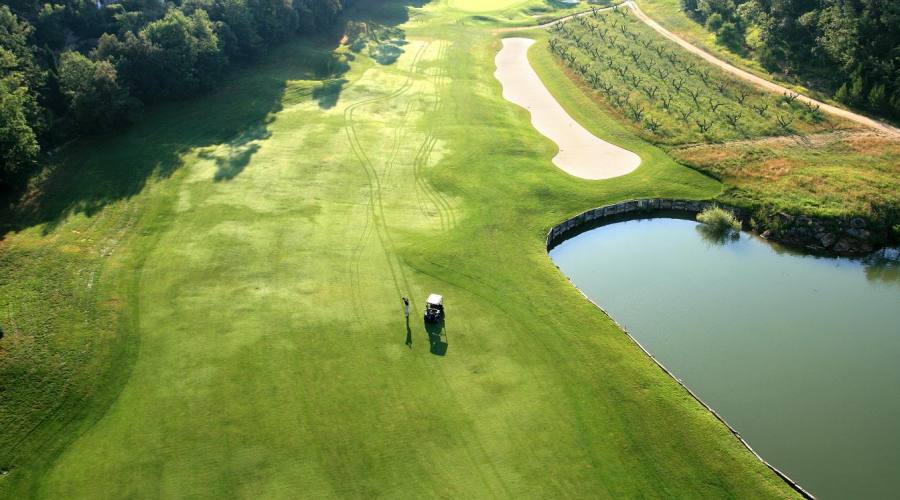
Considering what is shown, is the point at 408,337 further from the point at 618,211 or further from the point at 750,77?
the point at 750,77

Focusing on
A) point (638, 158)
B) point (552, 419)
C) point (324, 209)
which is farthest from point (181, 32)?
point (552, 419)

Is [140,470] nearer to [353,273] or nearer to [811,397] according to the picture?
[353,273]

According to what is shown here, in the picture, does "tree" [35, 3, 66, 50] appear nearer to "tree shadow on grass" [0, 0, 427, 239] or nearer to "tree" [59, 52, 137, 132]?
"tree" [59, 52, 137, 132]

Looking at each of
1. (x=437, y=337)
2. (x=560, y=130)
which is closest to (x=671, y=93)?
(x=560, y=130)

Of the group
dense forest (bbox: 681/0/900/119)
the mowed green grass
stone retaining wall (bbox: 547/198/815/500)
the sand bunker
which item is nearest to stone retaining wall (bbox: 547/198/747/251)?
stone retaining wall (bbox: 547/198/815/500)

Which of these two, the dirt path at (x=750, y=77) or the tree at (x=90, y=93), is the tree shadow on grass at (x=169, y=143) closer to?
the tree at (x=90, y=93)

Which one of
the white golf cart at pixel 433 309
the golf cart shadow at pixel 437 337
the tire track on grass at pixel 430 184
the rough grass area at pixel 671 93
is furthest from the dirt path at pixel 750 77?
the golf cart shadow at pixel 437 337
